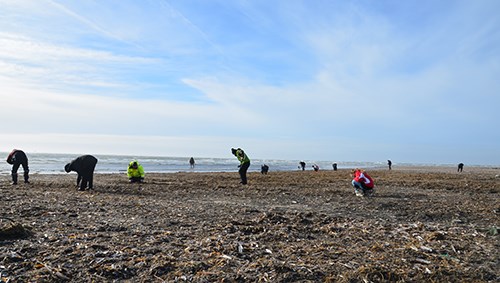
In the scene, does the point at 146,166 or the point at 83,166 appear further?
A: the point at 146,166

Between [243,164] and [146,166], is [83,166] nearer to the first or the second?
[243,164]

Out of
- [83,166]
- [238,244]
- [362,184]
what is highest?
[83,166]

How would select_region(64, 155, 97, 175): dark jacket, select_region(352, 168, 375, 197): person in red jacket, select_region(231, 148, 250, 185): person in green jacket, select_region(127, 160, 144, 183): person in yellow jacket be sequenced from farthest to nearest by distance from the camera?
select_region(127, 160, 144, 183): person in yellow jacket, select_region(231, 148, 250, 185): person in green jacket, select_region(64, 155, 97, 175): dark jacket, select_region(352, 168, 375, 197): person in red jacket

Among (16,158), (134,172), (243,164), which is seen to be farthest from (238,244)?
(16,158)

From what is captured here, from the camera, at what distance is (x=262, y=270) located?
16.0ft

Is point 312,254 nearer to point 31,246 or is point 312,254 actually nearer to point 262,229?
point 262,229

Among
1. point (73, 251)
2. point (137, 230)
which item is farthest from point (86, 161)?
point (73, 251)

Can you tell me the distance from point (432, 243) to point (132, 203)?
749cm

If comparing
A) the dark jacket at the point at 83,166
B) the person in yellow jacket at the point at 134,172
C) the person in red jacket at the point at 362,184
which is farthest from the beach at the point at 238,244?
the person in yellow jacket at the point at 134,172

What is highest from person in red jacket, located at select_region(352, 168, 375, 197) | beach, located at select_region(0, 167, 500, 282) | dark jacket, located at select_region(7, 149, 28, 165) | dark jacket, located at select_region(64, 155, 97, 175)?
dark jacket, located at select_region(7, 149, 28, 165)

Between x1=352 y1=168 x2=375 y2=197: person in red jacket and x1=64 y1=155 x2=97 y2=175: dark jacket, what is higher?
x1=64 y1=155 x2=97 y2=175: dark jacket

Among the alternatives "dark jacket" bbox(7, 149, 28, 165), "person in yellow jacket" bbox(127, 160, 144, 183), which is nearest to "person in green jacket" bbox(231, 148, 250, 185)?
"person in yellow jacket" bbox(127, 160, 144, 183)

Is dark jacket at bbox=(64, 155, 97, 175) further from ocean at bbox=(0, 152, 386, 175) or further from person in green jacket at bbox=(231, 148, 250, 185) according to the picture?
ocean at bbox=(0, 152, 386, 175)

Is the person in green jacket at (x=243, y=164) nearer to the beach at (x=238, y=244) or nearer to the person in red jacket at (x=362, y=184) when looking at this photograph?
the person in red jacket at (x=362, y=184)
